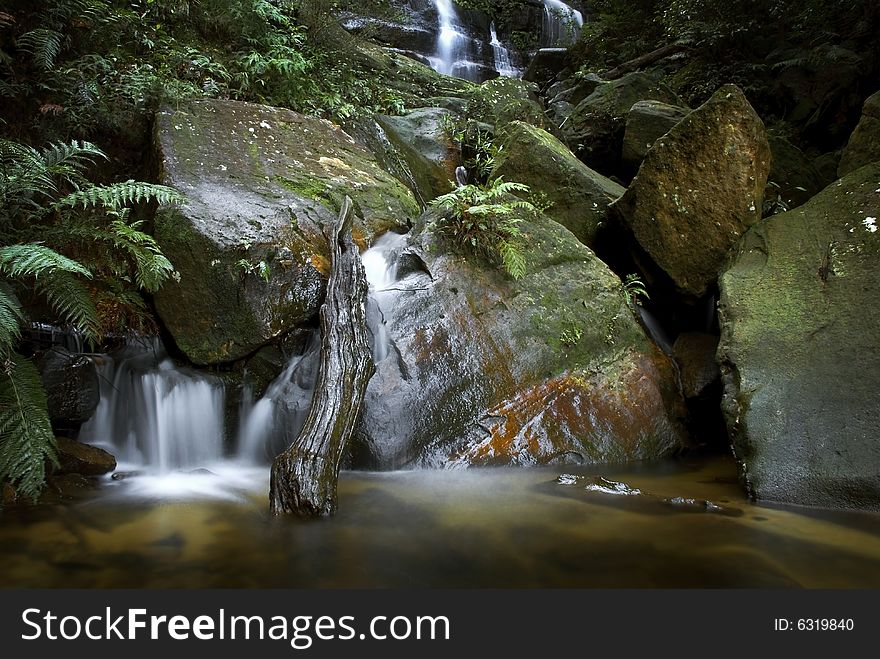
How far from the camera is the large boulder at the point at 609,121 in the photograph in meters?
9.50

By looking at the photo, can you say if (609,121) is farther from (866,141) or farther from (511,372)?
A: (511,372)

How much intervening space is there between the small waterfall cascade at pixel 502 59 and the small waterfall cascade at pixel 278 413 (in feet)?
40.0

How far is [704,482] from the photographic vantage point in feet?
13.9

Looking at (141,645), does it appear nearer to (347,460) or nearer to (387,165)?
(347,460)

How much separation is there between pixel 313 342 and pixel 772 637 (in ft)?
12.6

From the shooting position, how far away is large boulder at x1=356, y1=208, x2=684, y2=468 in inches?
178

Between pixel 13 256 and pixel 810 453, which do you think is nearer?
pixel 13 256

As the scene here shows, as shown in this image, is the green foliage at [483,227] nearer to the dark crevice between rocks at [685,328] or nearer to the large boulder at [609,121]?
the dark crevice between rocks at [685,328]

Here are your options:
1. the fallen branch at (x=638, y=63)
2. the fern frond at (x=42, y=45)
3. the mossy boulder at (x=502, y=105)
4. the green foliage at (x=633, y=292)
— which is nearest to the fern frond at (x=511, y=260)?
the green foliage at (x=633, y=292)

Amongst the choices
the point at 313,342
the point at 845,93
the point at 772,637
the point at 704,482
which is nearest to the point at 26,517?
the point at 313,342

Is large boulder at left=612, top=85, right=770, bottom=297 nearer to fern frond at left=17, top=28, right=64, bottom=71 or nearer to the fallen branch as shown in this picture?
fern frond at left=17, top=28, right=64, bottom=71

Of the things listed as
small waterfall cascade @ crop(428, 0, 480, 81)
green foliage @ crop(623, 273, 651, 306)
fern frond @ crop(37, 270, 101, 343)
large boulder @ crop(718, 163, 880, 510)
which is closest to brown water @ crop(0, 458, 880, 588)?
large boulder @ crop(718, 163, 880, 510)

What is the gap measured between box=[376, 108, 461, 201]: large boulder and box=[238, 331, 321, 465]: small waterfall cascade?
3932 millimetres

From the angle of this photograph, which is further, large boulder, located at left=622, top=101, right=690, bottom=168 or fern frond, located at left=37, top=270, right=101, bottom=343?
large boulder, located at left=622, top=101, right=690, bottom=168
